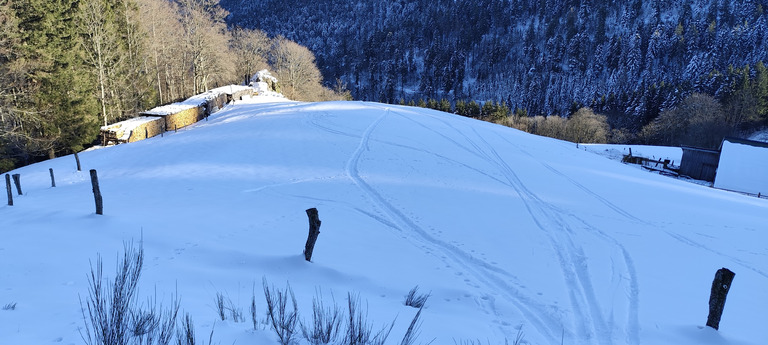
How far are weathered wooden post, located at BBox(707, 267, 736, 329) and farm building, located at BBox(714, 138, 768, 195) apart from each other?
31815 millimetres

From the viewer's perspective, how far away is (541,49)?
138m

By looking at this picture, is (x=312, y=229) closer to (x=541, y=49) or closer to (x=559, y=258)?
(x=559, y=258)

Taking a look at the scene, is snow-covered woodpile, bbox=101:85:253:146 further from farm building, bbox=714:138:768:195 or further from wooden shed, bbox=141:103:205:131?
farm building, bbox=714:138:768:195

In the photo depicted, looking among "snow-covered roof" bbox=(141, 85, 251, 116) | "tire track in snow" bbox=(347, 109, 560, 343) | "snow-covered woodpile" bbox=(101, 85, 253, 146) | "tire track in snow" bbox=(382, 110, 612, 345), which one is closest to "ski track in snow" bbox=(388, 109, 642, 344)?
"tire track in snow" bbox=(382, 110, 612, 345)

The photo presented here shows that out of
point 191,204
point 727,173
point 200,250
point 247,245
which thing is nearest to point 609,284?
point 247,245

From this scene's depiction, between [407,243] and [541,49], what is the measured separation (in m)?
148

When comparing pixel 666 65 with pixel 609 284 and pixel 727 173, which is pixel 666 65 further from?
pixel 609 284

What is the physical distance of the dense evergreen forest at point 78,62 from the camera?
22562mm

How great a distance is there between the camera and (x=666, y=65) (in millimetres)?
111500

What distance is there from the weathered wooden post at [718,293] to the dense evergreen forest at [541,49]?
3252 inches

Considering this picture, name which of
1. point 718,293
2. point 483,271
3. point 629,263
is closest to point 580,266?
point 629,263

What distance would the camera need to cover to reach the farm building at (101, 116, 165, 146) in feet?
87.2

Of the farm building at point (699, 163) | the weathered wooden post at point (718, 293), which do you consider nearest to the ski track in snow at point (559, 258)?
the weathered wooden post at point (718, 293)

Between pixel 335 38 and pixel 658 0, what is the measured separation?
121 metres
